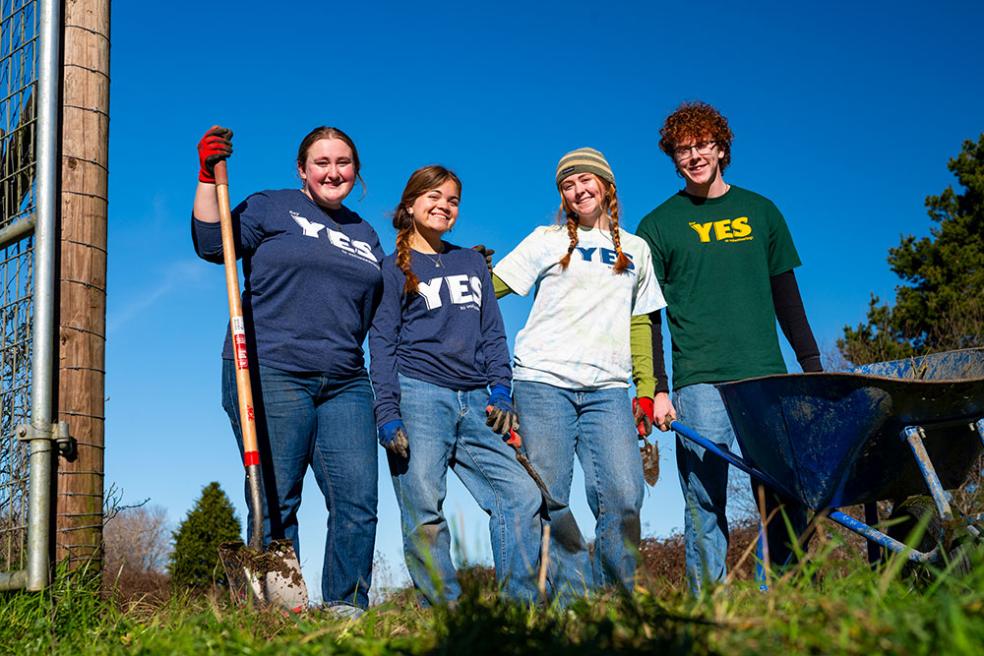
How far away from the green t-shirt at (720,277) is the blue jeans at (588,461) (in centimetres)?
46

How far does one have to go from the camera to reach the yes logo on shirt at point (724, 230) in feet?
14.6

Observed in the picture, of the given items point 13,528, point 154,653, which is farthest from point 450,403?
point 13,528

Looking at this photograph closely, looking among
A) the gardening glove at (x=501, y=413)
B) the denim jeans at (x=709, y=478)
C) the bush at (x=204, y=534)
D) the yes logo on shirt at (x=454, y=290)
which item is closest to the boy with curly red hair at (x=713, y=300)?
the denim jeans at (x=709, y=478)

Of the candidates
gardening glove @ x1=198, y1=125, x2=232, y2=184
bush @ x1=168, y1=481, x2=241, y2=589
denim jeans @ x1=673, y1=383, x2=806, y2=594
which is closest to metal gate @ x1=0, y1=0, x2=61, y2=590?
gardening glove @ x1=198, y1=125, x2=232, y2=184

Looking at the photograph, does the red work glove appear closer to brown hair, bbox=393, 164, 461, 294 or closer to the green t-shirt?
the green t-shirt

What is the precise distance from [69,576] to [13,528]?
1.34 feet

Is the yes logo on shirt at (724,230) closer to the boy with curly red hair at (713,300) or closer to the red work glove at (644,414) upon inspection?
the boy with curly red hair at (713,300)

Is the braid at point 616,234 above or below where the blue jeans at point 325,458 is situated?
above

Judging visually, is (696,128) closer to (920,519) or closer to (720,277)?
(720,277)

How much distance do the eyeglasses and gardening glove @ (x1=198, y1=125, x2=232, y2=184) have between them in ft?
6.84

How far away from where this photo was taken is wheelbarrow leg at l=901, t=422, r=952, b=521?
336 centimetres

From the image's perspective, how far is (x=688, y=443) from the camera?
428 centimetres

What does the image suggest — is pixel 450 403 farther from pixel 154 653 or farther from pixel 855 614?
pixel 855 614

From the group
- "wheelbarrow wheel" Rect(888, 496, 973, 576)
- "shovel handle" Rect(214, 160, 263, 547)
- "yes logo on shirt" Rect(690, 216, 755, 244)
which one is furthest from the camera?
"yes logo on shirt" Rect(690, 216, 755, 244)
